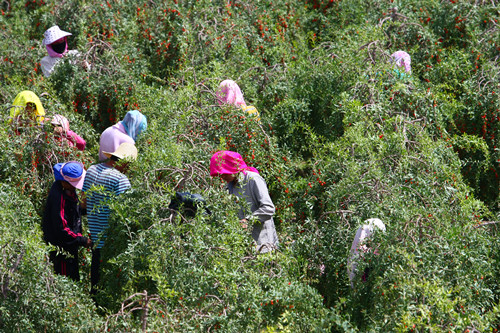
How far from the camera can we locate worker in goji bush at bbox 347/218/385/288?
450 cm

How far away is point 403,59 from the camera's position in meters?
7.53

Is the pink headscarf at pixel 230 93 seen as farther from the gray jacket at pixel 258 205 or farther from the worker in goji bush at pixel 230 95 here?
the gray jacket at pixel 258 205

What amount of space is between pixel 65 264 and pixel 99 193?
72 cm

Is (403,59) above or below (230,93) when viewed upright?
above

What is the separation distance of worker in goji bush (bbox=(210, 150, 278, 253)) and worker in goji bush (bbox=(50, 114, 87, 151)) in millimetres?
1812

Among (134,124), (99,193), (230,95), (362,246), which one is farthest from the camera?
(230,95)

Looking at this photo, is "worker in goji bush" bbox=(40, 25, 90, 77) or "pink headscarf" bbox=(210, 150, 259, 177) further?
"worker in goji bush" bbox=(40, 25, 90, 77)

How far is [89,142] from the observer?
22.4 feet

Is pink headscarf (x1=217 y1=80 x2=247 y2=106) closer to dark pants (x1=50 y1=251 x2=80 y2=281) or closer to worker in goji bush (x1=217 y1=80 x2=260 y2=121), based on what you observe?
worker in goji bush (x1=217 y1=80 x2=260 y2=121)

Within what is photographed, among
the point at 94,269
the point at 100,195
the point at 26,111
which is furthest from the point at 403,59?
the point at 94,269

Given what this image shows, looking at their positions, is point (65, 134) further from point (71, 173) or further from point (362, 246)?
point (362, 246)

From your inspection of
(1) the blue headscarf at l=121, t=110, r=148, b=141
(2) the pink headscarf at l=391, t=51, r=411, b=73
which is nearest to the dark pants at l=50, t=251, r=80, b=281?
(1) the blue headscarf at l=121, t=110, r=148, b=141

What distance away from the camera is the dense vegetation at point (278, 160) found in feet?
13.6

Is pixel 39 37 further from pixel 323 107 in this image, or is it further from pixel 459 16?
pixel 459 16
